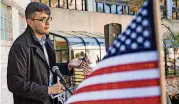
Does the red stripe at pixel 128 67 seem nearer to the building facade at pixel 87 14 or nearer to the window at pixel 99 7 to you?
the building facade at pixel 87 14

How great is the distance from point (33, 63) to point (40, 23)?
0.98 ft

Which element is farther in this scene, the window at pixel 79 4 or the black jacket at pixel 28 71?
the window at pixel 79 4

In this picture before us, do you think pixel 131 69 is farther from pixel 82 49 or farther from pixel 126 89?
pixel 82 49

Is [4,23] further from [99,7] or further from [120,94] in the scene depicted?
[99,7]

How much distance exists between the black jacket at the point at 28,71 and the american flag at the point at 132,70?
717 millimetres

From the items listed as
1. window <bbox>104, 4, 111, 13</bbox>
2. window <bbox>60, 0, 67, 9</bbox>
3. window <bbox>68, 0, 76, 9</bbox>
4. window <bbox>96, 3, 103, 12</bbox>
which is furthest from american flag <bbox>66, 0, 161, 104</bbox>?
window <bbox>104, 4, 111, 13</bbox>

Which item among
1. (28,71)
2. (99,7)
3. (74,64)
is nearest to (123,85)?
(28,71)

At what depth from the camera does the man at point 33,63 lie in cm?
346

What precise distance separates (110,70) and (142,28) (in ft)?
1.00

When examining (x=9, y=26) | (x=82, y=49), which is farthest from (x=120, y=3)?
(x=9, y=26)

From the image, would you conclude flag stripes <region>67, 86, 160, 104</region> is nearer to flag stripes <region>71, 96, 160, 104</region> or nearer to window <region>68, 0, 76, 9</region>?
flag stripes <region>71, 96, 160, 104</region>

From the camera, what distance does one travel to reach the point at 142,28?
274 cm

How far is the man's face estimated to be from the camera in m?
3.66

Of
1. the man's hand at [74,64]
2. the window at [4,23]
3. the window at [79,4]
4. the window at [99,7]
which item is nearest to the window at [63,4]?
the window at [79,4]
